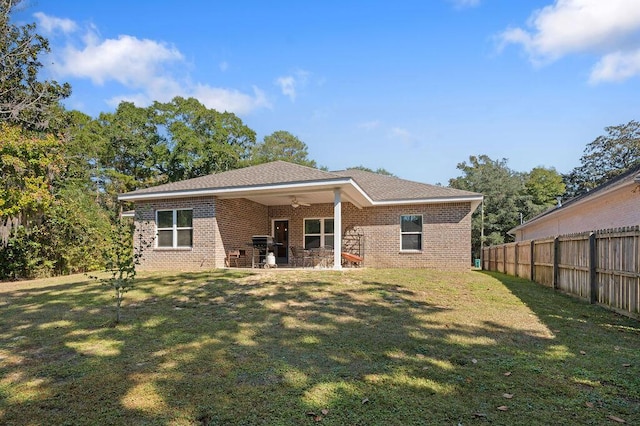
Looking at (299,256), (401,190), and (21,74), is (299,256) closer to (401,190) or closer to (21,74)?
(401,190)

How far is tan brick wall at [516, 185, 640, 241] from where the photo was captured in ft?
40.1

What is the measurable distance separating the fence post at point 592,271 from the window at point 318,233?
10.4 metres

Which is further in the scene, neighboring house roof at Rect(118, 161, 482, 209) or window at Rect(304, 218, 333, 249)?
window at Rect(304, 218, 333, 249)

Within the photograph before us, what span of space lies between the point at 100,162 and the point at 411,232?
29.0 meters

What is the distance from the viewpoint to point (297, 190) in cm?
1330

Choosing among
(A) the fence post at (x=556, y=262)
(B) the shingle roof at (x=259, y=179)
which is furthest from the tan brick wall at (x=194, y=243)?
(A) the fence post at (x=556, y=262)

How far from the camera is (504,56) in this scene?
1221 centimetres

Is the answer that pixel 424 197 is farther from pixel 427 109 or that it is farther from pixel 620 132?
pixel 620 132

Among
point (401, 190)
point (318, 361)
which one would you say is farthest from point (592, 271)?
point (401, 190)

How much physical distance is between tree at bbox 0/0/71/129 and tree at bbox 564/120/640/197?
47197 mm

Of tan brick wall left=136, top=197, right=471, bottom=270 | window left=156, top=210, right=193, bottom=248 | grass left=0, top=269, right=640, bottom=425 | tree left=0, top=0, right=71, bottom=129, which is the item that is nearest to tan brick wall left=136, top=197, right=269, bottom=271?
tan brick wall left=136, top=197, right=471, bottom=270

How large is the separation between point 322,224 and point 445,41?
8.72 meters

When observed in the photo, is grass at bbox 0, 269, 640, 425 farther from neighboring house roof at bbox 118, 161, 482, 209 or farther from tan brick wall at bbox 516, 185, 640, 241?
tan brick wall at bbox 516, 185, 640, 241

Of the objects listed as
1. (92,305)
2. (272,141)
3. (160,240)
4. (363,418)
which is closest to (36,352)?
(92,305)
